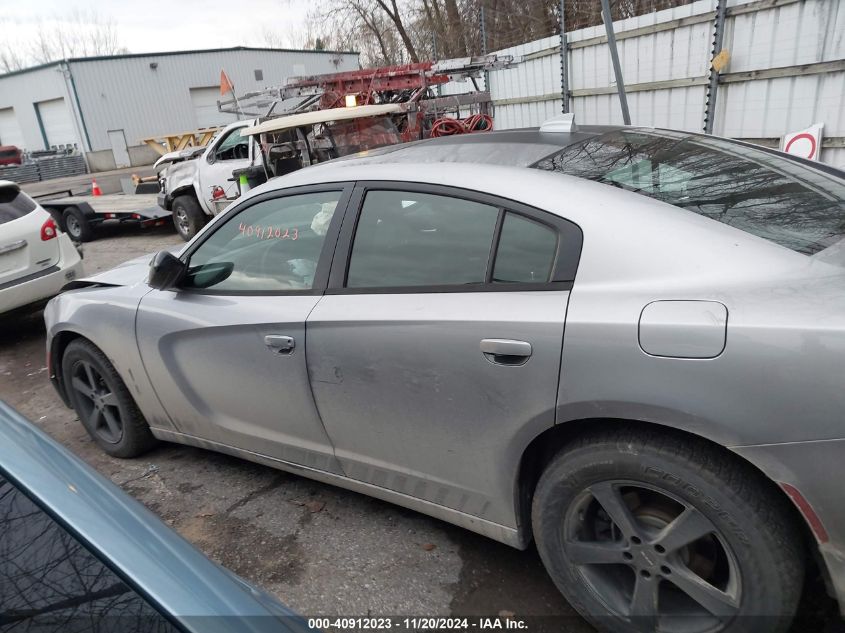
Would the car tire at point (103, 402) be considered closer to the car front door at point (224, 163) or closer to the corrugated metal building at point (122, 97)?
the car front door at point (224, 163)

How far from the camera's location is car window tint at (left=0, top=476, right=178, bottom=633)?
3.93 ft

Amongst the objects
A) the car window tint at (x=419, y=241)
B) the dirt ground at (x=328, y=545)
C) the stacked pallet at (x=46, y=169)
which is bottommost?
the stacked pallet at (x=46, y=169)

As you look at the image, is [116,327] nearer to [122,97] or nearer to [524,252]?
[524,252]

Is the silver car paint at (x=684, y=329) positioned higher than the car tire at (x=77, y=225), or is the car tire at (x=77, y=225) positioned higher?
the silver car paint at (x=684, y=329)

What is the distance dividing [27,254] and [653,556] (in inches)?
246

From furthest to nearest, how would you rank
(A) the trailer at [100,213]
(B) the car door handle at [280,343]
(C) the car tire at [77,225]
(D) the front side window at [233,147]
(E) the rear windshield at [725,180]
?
1. (C) the car tire at [77,225]
2. (A) the trailer at [100,213]
3. (D) the front side window at [233,147]
4. (B) the car door handle at [280,343]
5. (E) the rear windshield at [725,180]

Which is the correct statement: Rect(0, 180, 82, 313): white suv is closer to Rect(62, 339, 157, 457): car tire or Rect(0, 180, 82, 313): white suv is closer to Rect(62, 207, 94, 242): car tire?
Rect(62, 339, 157, 457): car tire

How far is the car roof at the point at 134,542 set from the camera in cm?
130

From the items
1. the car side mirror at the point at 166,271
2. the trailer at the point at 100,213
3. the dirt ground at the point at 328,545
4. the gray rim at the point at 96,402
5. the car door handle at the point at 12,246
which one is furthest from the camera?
the trailer at the point at 100,213

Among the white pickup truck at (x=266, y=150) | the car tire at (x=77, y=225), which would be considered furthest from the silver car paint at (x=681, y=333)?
the car tire at (x=77, y=225)


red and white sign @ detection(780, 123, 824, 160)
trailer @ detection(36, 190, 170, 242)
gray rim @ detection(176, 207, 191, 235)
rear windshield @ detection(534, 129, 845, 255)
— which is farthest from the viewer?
trailer @ detection(36, 190, 170, 242)

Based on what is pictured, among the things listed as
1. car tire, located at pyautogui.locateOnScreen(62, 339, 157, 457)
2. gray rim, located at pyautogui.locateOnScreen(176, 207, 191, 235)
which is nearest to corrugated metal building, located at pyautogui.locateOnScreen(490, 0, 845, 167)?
car tire, located at pyautogui.locateOnScreen(62, 339, 157, 457)

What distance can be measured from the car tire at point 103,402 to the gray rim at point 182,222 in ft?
23.1

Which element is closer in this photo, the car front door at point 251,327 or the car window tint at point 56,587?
the car window tint at point 56,587
